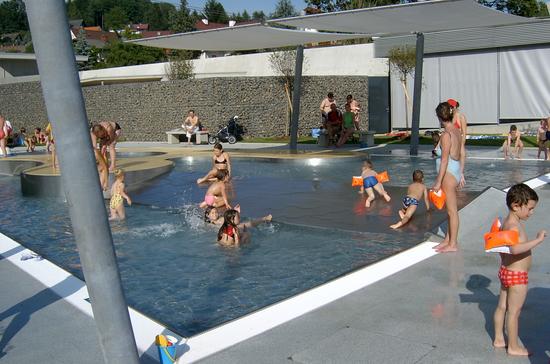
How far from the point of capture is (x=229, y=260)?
7.61 metres

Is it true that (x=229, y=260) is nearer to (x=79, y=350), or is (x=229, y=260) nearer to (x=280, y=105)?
(x=79, y=350)

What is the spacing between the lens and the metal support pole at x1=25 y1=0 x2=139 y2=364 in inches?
116

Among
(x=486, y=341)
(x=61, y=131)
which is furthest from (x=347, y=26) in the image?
(x=61, y=131)

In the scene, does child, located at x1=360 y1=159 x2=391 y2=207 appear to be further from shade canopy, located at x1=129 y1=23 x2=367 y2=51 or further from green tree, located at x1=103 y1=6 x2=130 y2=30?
green tree, located at x1=103 y1=6 x2=130 y2=30

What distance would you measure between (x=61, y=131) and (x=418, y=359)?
2.66m

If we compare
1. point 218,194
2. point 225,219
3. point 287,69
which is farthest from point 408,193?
point 287,69

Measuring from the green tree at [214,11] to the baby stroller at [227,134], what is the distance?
116 metres

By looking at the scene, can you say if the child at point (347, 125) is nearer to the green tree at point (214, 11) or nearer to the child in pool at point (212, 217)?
the child in pool at point (212, 217)

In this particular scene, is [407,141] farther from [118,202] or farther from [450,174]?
[450,174]

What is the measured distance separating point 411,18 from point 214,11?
131 m

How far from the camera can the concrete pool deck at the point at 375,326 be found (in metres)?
4.35

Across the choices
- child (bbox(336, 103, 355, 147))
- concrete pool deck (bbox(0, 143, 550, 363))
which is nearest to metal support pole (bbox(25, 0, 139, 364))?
concrete pool deck (bbox(0, 143, 550, 363))

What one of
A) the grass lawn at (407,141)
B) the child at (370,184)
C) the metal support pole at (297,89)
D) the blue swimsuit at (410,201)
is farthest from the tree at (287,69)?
the blue swimsuit at (410,201)

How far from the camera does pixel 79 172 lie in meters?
3.09
